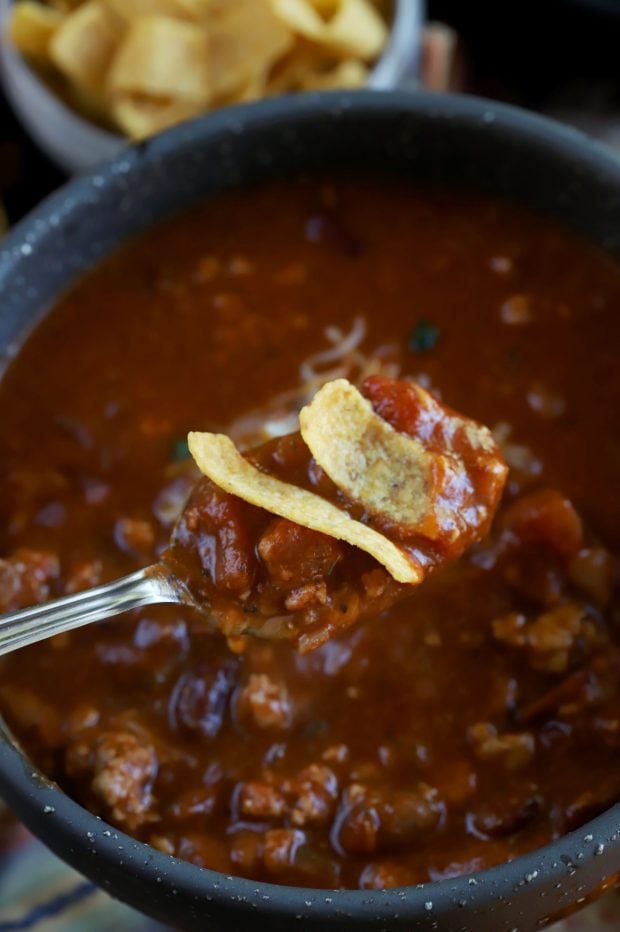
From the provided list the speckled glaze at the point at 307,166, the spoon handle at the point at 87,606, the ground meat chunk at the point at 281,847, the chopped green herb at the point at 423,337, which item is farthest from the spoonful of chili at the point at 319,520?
the speckled glaze at the point at 307,166

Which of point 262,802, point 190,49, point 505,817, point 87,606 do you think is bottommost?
point 505,817

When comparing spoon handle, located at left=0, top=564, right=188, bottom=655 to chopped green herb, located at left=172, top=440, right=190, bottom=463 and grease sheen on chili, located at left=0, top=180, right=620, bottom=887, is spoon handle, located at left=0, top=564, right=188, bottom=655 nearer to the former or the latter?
grease sheen on chili, located at left=0, top=180, right=620, bottom=887

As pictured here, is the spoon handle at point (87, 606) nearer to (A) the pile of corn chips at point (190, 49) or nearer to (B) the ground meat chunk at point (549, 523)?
(B) the ground meat chunk at point (549, 523)

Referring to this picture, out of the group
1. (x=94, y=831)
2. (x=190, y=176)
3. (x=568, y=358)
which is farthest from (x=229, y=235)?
(x=94, y=831)

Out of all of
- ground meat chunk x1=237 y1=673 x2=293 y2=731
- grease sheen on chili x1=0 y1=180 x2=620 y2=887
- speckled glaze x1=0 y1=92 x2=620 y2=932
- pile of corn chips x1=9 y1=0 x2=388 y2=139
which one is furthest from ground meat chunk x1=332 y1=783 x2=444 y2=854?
pile of corn chips x1=9 y1=0 x2=388 y2=139

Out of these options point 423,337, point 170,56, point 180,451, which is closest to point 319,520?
point 180,451

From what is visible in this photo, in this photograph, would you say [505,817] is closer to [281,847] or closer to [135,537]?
[281,847]
